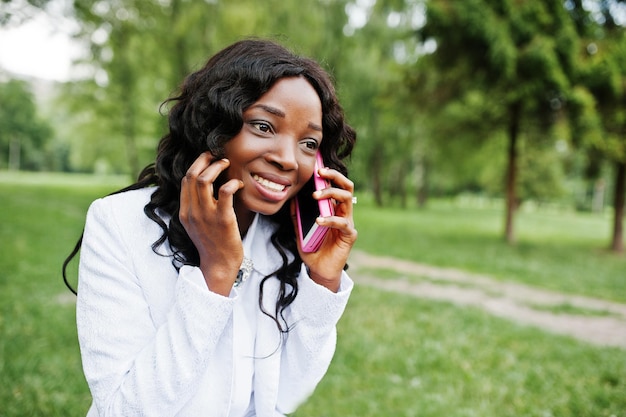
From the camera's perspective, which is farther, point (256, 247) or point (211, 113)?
point (256, 247)

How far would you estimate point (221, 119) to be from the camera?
4.49 feet

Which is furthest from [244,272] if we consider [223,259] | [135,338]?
[135,338]

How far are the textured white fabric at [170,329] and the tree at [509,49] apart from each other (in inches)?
434

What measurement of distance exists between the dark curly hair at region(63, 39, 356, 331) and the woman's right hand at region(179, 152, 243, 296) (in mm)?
133

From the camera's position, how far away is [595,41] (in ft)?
37.3

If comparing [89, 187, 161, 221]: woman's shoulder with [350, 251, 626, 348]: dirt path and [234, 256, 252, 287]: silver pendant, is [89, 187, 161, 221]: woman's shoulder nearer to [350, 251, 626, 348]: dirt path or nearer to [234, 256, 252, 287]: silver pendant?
[234, 256, 252, 287]: silver pendant

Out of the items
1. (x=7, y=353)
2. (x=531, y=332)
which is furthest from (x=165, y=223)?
(x=531, y=332)

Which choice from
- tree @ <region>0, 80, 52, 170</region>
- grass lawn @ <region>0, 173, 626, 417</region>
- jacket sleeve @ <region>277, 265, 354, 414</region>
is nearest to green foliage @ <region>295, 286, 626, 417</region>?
grass lawn @ <region>0, 173, 626, 417</region>

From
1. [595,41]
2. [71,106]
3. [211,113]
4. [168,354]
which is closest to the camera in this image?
[168,354]

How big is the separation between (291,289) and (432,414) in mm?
2630

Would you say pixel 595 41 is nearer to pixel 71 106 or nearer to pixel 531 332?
pixel 531 332

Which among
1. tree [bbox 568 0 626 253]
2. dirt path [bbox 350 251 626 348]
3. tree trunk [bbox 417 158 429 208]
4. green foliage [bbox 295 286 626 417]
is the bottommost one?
dirt path [bbox 350 251 626 348]

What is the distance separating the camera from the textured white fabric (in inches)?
47.3

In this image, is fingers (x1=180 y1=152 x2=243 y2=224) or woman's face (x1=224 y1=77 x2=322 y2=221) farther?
woman's face (x1=224 y1=77 x2=322 y2=221)
